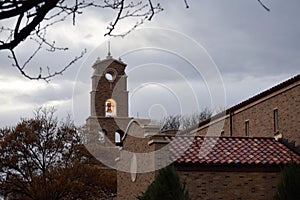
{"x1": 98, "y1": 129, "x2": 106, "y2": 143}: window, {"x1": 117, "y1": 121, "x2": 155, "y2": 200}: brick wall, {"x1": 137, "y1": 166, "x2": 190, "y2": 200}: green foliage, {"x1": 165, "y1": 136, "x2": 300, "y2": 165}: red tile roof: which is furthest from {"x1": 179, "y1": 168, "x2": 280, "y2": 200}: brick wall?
{"x1": 98, "y1": 129, "x2": 106, "y2": 143}: window

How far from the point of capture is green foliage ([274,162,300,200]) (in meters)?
18.2

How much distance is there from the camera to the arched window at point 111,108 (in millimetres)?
43975

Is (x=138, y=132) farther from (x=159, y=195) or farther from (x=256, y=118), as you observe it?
(x=159, y=195)

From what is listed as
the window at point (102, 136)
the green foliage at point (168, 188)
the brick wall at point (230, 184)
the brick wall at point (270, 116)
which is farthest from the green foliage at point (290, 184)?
the window at point (102, 136)

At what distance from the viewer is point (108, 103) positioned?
43.8 metres

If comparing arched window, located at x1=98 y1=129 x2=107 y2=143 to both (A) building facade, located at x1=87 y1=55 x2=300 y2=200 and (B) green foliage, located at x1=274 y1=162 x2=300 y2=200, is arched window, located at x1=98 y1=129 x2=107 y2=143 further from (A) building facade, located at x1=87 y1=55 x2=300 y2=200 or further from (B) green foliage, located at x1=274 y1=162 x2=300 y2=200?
(B) green foliage, located at x1=274 y1=162 x2=300 y2=200

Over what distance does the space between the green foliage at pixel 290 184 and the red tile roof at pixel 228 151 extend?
289cm

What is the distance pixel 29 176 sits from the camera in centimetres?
3875

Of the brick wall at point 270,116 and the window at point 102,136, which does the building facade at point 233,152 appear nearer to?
the brick wall at point 270,116

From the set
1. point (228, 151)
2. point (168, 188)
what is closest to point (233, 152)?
point (228, 151)

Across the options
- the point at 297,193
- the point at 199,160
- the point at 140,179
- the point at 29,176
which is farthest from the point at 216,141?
the point at 29,176

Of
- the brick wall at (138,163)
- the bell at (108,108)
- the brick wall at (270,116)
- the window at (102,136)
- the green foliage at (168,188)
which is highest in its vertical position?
the bell at (108,108)

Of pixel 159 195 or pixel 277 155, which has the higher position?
pixel 277 155

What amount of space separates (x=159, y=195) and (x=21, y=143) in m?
22.4
